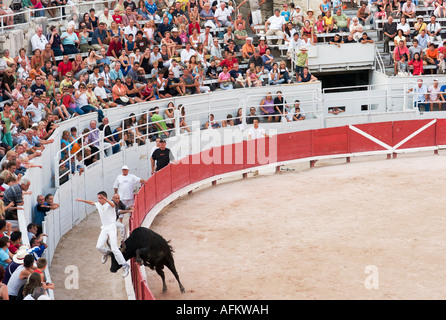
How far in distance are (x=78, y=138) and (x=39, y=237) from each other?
4.88 meters

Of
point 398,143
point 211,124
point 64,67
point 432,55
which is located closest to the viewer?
point 64,67

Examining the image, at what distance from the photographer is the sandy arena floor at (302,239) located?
51.4 feet

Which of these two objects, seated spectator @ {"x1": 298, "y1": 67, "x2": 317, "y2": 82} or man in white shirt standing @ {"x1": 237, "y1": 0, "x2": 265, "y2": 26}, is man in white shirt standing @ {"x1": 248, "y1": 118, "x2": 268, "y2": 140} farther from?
man in white shirt standing @ {"x1": 237, "y1": 0, "x2": 265, "y2": 26}

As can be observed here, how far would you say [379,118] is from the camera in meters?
28.3

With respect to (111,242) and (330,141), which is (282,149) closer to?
(330,141)

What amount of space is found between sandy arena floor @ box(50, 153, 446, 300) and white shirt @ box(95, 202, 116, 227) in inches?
43.7

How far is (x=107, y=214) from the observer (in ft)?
51.5

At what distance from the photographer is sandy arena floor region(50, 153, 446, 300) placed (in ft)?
51.4

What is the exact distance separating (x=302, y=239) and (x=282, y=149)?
6.65 metres

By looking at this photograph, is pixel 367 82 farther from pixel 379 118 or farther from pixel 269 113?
pixel 269 113

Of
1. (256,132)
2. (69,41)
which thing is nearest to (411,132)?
(256,132)

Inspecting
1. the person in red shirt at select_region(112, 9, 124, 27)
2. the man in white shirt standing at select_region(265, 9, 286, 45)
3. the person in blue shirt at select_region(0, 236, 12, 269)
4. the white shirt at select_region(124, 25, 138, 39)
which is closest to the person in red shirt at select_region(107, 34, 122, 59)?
the white shirt at select_region(124, 25, 138, 39)

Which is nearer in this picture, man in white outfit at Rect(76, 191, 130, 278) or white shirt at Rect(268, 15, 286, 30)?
man in white outfit at Rect(76, 191, 130, 278)

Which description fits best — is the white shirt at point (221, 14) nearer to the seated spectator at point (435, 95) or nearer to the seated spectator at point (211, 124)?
the seated spectator at point (211, 124)
